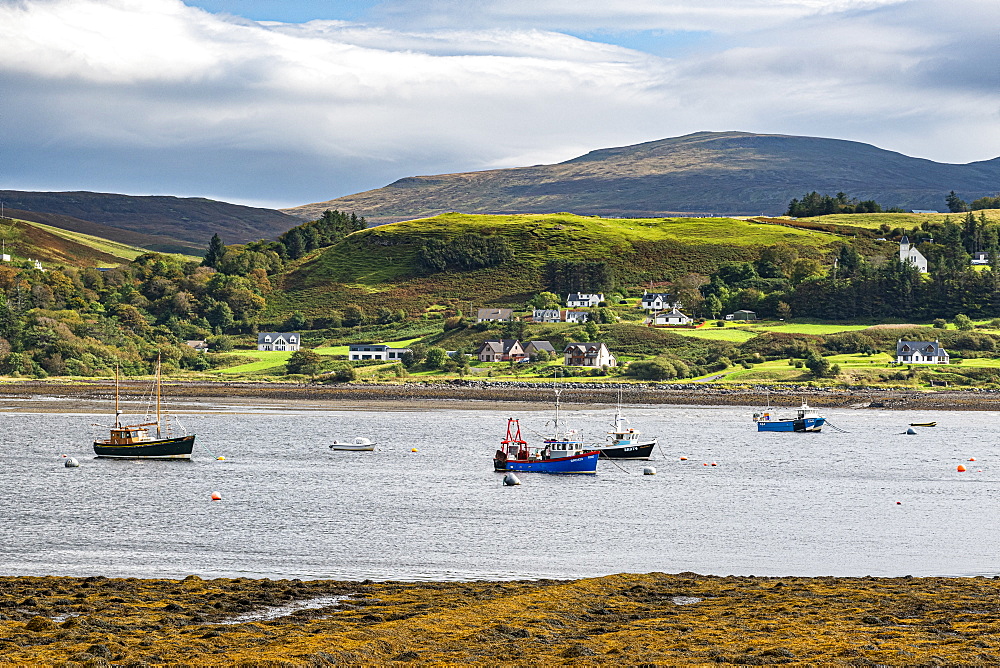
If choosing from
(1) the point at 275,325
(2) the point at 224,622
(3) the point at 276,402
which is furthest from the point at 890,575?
(1) the point at 275,325

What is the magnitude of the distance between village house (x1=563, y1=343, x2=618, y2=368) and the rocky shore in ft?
30.5

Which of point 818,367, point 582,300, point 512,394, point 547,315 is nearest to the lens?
point 512,394

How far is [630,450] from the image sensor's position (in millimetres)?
61281

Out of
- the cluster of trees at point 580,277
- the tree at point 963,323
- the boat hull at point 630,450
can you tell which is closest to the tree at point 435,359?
the cluster of trees at point 580,277

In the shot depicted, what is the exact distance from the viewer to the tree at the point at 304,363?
413 ft

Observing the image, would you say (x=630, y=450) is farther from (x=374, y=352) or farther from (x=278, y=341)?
(x=278, y=341)

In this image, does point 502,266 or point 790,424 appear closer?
point 790,424

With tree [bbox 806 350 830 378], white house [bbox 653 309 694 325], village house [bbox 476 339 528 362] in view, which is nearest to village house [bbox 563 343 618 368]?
village house [bbox 476 339 528 362]

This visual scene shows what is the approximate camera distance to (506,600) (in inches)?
989

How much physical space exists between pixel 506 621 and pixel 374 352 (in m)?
114

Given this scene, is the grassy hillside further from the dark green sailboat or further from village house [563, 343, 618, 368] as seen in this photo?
the dark green sailboat

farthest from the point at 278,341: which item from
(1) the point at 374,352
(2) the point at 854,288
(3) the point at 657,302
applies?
(2) the point at 854,288

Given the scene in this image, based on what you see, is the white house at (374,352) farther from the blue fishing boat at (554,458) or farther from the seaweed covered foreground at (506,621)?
the seaweed covered foreground at (506,621)

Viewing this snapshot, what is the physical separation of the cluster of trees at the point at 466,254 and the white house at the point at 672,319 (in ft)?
141
